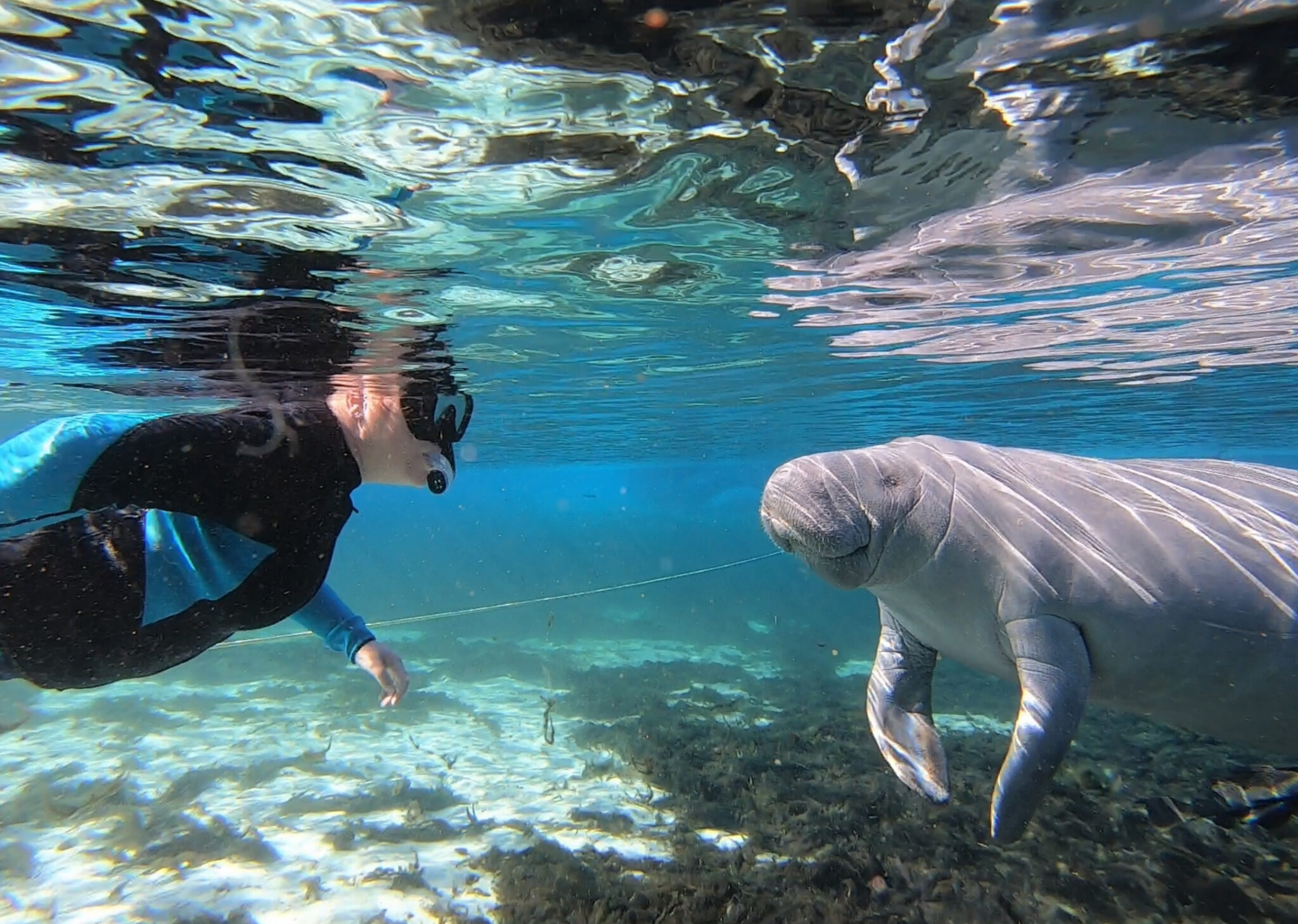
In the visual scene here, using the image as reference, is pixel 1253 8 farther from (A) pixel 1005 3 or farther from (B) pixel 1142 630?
(B) pixel 1142 630

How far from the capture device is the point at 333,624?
15.8ft

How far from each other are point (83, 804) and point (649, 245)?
10.1 meters

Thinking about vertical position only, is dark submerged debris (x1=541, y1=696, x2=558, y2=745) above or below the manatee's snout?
below

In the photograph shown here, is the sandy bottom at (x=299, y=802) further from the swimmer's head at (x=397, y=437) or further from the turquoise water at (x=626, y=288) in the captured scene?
the swimmer's head at (x=397, y=437)

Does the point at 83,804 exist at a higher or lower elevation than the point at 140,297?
lower

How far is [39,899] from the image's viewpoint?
6.35m

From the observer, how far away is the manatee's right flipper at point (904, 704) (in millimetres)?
4746

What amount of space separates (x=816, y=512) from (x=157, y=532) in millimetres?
3606

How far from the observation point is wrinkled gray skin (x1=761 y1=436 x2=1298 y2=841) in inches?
155

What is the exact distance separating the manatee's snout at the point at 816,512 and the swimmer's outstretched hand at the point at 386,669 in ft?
8.69

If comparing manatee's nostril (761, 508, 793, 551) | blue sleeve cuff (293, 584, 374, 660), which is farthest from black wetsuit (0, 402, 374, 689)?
manatee's nostril (761, 508, 793, 551)

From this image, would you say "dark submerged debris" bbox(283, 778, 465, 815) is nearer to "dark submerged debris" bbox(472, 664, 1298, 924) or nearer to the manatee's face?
"dark submerged debris" bbox(472, 664, 1298, 924)

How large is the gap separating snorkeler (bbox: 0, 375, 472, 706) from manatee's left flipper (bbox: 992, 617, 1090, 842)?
3.61 meters

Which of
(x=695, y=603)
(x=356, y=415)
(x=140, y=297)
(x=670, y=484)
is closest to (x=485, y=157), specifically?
(x=356, y=415)
